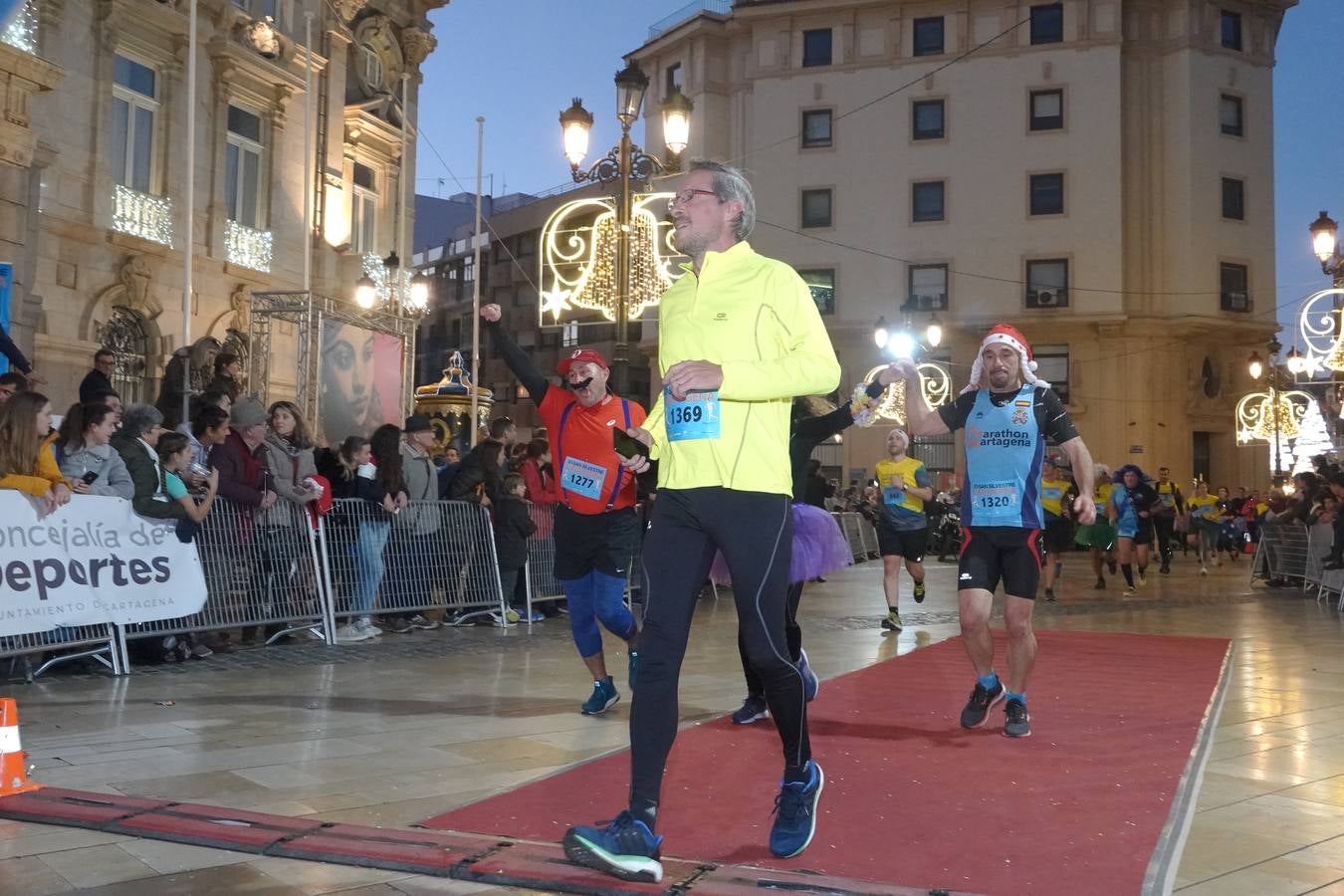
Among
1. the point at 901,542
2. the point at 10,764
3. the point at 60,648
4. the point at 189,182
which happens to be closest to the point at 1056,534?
the point at 901,542

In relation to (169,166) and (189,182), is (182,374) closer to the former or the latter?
(189,182)

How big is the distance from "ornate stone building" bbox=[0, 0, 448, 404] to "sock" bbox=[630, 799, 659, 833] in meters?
13.3

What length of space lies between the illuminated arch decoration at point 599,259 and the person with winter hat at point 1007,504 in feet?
21.6

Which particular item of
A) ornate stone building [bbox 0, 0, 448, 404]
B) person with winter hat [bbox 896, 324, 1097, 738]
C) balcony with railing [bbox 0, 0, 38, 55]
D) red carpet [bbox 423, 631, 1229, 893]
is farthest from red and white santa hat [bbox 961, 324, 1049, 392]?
balcony with railing [bbox 0, 0, 38, 55]

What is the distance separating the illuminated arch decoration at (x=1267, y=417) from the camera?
2927cm

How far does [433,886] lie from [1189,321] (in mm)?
39870

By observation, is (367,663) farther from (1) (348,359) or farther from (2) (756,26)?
(2) (756,26)

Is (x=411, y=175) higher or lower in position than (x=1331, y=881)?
higher

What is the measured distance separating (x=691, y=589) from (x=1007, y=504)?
304 centimetres

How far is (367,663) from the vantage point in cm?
911

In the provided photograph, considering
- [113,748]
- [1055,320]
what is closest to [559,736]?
[113,748]

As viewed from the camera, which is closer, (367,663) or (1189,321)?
(367,663)

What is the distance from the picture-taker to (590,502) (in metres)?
6.89

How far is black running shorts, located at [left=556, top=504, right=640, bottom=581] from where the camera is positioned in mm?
6914
